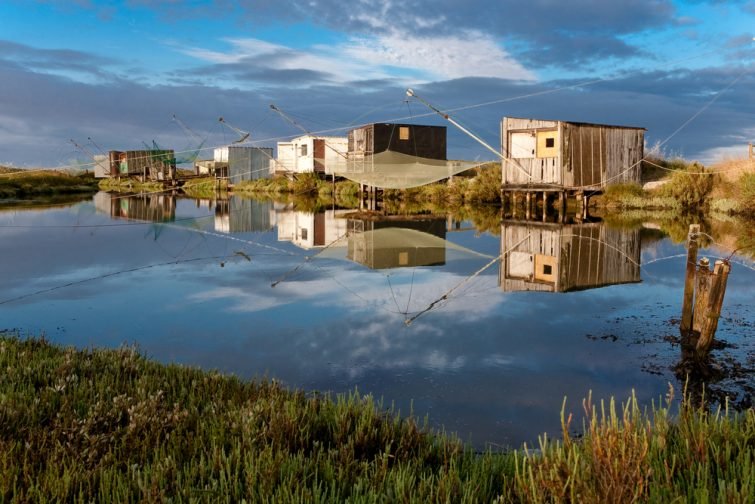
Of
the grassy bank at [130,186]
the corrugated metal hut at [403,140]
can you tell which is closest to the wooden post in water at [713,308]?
the corrugated metal hut at [403,140]

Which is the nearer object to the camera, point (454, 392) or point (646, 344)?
point (454, 392)

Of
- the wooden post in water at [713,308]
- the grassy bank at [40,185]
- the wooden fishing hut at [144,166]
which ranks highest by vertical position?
the wooden fishing hut at [144,166]

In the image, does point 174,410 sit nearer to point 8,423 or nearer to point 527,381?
point 8,423

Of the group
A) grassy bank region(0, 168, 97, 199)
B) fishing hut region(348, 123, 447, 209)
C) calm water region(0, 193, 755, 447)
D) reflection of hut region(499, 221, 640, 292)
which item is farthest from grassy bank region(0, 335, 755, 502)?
grassy bank region(0, 168, 97, 199)

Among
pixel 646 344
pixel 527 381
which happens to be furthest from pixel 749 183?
pixel 527 381

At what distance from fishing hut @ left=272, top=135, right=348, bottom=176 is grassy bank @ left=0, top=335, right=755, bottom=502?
160 ft

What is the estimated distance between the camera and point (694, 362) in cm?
691

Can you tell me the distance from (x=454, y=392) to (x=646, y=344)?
10.6 feet

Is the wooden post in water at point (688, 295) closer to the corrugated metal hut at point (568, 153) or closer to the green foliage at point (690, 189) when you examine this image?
the corrugated metal hut at point (568, 153)

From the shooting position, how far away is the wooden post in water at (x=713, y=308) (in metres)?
6.86

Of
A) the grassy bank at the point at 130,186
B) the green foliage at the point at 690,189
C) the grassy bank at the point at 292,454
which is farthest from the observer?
the grassy bank at the point at 130,186

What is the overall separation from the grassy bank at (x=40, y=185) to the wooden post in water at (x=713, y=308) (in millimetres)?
42801

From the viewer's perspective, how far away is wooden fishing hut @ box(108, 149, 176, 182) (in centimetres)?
6334

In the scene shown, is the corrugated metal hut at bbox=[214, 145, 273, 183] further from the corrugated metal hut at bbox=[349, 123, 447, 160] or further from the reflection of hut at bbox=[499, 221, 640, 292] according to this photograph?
the reflection of hut at bbox=[499, 221, 640, 292]
